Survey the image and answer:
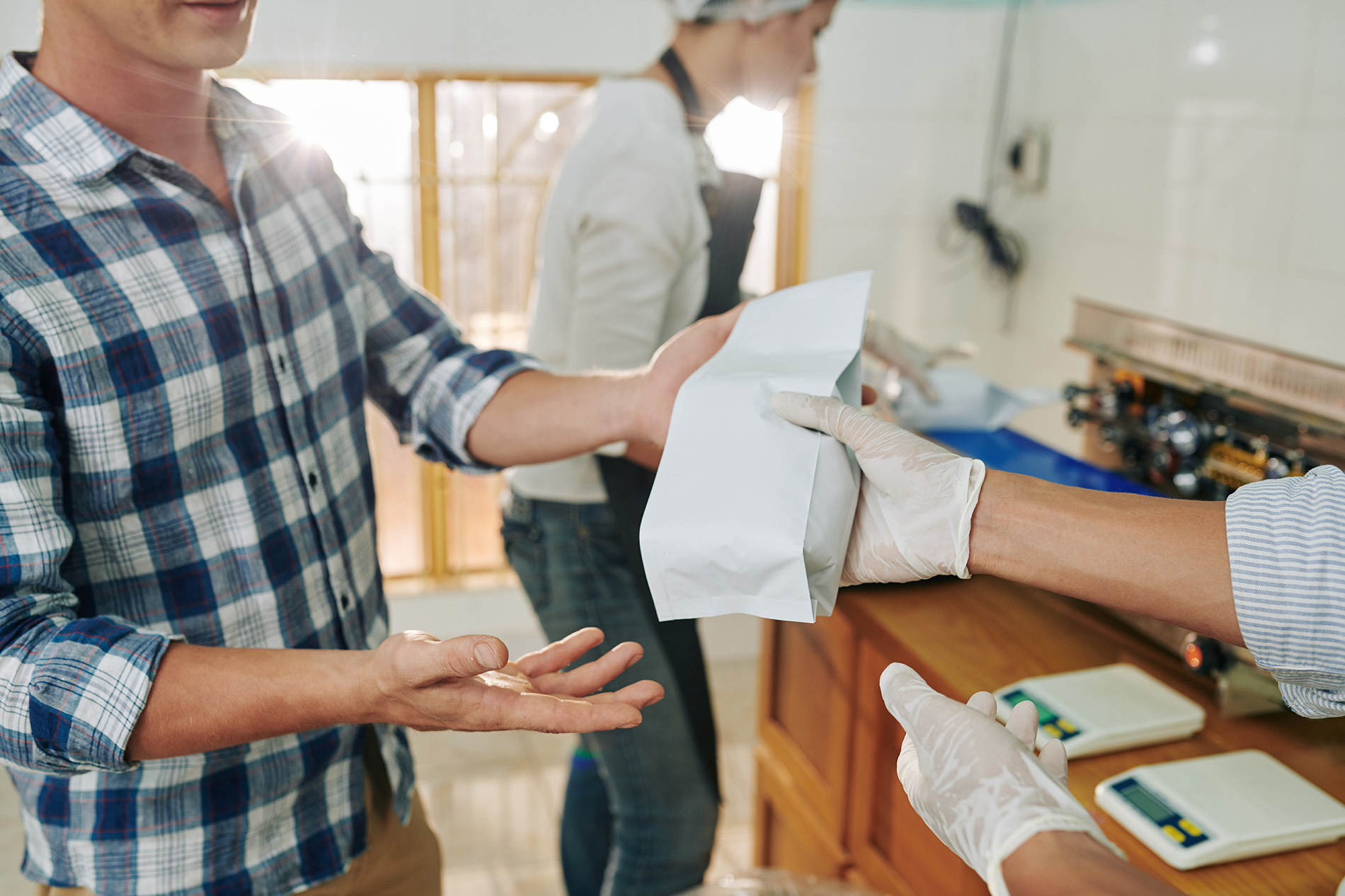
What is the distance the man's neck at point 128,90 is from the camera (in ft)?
2.21

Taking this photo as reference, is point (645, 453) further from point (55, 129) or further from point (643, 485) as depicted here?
point (55, 129)

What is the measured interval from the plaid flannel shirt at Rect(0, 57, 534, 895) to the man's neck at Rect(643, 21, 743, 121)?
1.53 ft

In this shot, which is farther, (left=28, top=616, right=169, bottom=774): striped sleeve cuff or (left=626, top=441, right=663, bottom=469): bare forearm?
(left=626, top=441, right=663, bottom=469): bare forearm

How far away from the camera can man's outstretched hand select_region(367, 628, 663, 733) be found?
0.56m

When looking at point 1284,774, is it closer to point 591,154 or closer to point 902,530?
point 902,530

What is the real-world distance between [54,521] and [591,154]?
0.70m

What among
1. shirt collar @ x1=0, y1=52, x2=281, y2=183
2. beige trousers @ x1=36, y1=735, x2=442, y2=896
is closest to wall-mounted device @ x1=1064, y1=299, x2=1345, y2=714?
beige trousers @ x1=36, y1=735, x2=442, y2=896

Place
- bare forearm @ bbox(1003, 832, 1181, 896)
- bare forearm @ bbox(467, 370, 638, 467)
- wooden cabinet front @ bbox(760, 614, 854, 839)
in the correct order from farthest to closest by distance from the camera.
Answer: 1. wooden cabinet front @ bbox(760, 614, 854, 839)
2. bare forearm @ bbox(467, 370, 638, 467)
3. bare forearm @ bbox(1003, 832, 1181, 896)

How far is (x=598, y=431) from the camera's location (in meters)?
0.85

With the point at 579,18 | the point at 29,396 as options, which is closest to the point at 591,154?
the point at 29,396

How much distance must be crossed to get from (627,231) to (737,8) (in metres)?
0.31

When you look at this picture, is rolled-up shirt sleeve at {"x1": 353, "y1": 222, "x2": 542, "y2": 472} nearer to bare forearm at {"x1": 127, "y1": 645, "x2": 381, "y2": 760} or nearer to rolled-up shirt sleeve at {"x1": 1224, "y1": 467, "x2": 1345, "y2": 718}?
bare forearm at {"x1": 127, "y1": 645, "x2": 381, "y2": 760}

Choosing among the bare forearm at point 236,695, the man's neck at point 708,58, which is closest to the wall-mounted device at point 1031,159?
the man's neck at point 708,58

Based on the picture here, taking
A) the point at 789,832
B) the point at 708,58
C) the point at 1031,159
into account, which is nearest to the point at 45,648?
the point at 708,58
